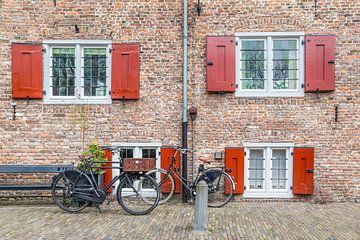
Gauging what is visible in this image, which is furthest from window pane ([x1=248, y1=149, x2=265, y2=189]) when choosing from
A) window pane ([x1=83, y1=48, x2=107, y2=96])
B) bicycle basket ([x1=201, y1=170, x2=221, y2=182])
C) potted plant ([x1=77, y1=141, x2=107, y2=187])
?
window pane ([x1=83, y1=48, x2=107, y2=96])

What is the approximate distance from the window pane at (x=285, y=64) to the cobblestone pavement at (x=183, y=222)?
9.14ft

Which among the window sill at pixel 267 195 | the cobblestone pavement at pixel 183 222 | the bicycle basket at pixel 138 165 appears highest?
the bicycle basket at pixel 138 165

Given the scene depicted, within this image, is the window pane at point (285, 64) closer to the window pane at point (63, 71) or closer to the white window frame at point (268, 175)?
the white window frame at point (268, 175)

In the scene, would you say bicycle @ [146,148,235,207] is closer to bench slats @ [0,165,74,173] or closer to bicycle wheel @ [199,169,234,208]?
bicycle wheel @ [199,169,234,208]

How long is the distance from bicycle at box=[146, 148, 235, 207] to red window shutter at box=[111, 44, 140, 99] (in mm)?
1757

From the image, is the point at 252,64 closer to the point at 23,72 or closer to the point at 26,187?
the point at 23,72

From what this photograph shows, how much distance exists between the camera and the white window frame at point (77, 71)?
7.88 m

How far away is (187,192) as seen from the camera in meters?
7.60

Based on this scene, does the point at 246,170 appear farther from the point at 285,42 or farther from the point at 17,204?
the point at 17,204

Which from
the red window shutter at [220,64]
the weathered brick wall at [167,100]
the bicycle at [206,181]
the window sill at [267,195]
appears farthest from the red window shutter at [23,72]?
the window sill at [267,195]

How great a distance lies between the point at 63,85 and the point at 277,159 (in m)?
5.29

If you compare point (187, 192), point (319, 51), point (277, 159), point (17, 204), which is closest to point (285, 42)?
point (319, 51)

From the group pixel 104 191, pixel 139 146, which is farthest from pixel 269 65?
pixel 104 191

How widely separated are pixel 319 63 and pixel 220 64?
87.8 inches
